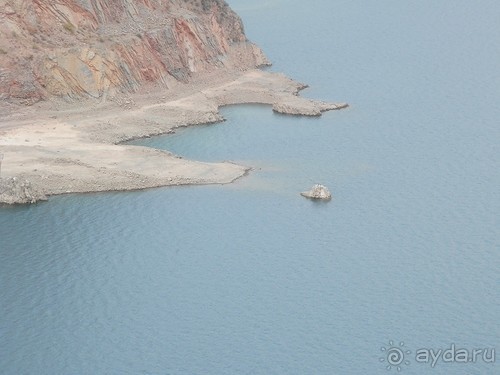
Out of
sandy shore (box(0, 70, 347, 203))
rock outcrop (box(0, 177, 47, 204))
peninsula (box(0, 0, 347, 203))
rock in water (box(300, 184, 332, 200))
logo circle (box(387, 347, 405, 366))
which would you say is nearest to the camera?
logo circle (box(387, 347, 405, 366))

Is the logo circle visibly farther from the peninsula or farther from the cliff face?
the cliff face

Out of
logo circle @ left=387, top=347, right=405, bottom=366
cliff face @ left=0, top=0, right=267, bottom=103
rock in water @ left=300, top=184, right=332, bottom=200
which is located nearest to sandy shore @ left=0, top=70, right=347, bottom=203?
cliff face @ left=0, top=0, right=267, bottom=103

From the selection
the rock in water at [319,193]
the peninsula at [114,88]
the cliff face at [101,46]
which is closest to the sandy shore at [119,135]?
the peninsula at [114,88]

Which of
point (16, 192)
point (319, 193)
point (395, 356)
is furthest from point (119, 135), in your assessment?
point (395, 356)

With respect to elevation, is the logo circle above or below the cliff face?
below

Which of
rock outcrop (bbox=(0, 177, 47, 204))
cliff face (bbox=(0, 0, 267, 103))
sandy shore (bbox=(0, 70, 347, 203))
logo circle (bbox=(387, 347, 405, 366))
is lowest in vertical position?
logo circle (bbox=(387, 347, 405, 366))

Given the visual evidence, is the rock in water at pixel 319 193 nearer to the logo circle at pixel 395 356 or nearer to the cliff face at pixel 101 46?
the logo circle at pixel 395 356
